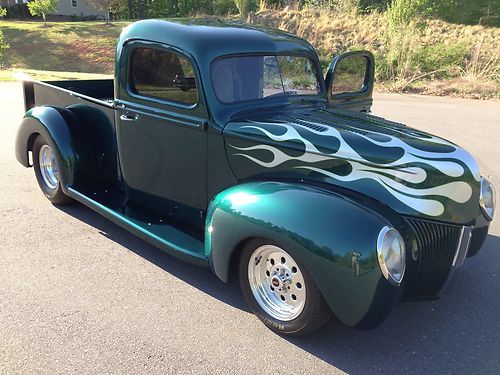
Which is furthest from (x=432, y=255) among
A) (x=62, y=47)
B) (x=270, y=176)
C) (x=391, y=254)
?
(x=62, y=47)

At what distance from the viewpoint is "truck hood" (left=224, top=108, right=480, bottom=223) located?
9.21 feet

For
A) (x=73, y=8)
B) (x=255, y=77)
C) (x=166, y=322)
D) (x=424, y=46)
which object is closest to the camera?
(x=166, y=322)

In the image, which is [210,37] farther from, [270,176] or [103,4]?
[103,4]

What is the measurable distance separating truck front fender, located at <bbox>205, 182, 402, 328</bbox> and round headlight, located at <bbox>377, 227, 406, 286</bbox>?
1.3 inches

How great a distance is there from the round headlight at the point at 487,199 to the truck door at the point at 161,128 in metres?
1.99

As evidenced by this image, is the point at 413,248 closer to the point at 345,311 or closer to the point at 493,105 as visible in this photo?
the point at 345,311

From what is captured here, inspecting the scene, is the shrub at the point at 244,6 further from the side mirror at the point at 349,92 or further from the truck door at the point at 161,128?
the truck door at the point at 161,128

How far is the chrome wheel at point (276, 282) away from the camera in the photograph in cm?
286

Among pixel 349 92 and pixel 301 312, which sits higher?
pixel 349 92

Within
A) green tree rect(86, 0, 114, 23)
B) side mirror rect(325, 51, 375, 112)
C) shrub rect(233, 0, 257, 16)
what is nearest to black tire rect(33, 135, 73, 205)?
side mirror rect(325, 51, 375, 112)

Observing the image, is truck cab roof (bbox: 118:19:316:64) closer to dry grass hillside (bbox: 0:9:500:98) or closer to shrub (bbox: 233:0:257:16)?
dry grass hillside (bbox: 0:9:500:98)

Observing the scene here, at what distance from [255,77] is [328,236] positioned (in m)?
1.57

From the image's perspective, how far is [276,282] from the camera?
2945mm

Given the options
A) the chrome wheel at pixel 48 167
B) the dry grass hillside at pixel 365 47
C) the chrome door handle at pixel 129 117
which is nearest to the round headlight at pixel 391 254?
the chrome door handle at pixel 129 117
